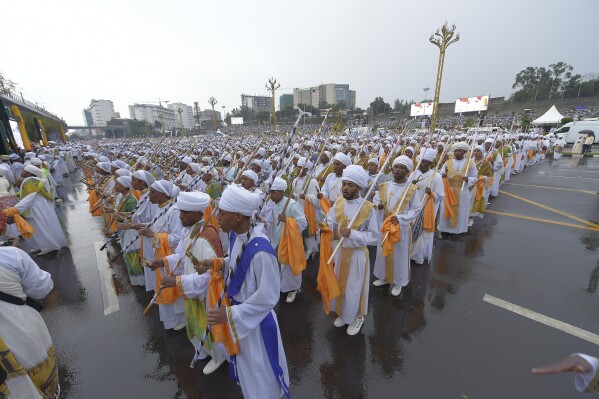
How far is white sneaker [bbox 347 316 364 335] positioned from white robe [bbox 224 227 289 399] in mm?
1638

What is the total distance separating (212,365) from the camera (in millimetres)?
3398

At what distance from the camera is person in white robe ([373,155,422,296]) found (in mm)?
4468

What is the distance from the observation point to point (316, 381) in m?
3.25

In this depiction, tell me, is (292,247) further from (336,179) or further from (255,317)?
(336,179)

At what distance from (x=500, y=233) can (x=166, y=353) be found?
811 centimetres

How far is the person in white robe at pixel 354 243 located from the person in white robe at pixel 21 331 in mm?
3110

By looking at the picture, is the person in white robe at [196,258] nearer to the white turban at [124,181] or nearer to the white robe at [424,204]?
the white turban at [124,181]

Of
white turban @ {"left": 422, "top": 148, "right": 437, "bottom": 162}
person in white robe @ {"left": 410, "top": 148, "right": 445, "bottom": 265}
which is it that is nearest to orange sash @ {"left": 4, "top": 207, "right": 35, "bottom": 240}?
person in white robe @ {"left": 410, "top": 148, "right": 445, "bottom": 265}

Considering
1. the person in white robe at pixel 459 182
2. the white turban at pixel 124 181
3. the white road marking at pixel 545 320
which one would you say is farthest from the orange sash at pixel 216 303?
the person in white robe at pixel 459 182

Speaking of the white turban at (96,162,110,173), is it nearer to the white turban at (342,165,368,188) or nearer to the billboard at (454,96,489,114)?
the white turban at (342,165,368,188)

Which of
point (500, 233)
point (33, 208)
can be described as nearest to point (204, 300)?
point (33, 208)

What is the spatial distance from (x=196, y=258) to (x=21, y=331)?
153 cm

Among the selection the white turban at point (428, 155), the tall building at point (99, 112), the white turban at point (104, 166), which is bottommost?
the white turban at point (104, 166)

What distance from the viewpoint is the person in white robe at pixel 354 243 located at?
3.58 metres
